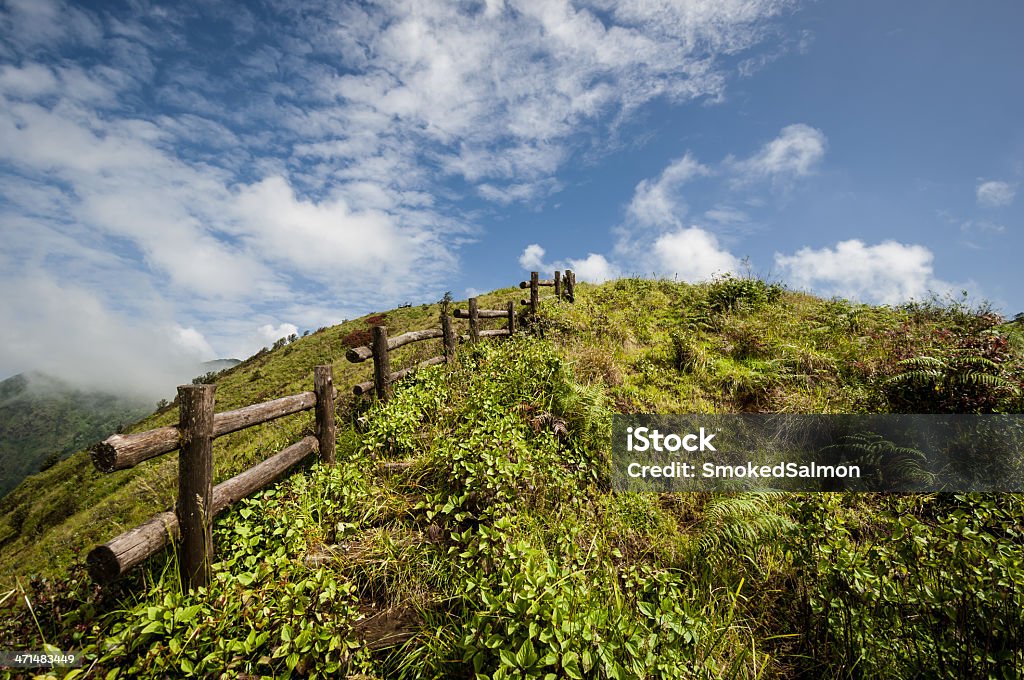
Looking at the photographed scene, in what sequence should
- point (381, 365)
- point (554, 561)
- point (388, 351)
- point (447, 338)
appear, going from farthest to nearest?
point (447, 338) < point (388, 351) < point (381, 365) < point (554, 561)

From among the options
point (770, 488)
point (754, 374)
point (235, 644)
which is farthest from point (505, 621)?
point (754, 374)

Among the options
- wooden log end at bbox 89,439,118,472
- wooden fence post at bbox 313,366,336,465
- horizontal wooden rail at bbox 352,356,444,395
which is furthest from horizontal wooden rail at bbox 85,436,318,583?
horizontal wooden rail at bbox 352,356,444,395

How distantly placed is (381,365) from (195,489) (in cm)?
352

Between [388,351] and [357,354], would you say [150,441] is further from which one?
[388,351]

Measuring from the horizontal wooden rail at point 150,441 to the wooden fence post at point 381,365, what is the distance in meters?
2.24

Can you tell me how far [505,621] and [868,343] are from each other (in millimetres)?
10840

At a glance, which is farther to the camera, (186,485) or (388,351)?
(388,351)

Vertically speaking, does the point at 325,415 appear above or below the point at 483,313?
below

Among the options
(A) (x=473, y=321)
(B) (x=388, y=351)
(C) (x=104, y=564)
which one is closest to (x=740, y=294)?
(A) (x=473, y=321)

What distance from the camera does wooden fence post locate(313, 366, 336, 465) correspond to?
561cm

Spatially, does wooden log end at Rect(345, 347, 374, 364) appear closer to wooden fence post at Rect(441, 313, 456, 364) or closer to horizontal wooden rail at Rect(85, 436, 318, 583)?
horizontal wooden rail at Rect(85, 436, 318, 583)

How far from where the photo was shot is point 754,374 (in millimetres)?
8789

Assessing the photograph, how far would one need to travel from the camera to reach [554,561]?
3.20m

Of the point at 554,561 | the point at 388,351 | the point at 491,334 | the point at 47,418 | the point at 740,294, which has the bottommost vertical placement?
the point at 47,418
